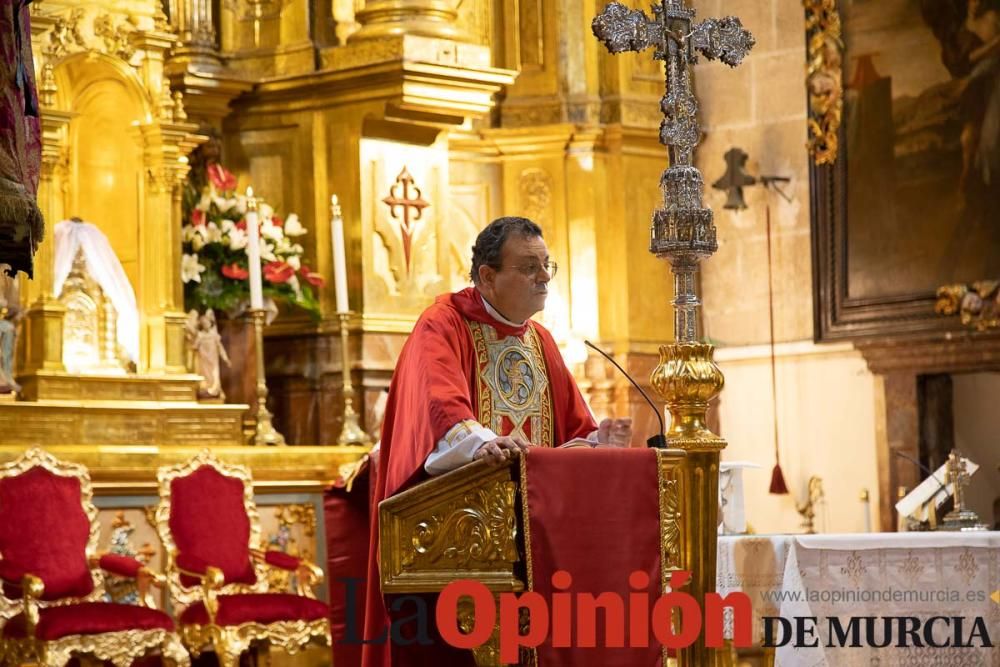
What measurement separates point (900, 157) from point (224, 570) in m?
5.11

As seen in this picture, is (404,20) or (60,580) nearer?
(60,580)

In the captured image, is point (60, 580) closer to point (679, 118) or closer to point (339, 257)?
point (339, 257)

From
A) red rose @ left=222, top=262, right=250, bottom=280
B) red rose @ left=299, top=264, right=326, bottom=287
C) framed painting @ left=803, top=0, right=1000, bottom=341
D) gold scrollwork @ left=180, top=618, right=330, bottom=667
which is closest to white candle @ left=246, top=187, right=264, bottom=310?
red rose @ left=222, top=262, right=250, bottom=280

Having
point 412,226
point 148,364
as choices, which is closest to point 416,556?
point 148,364

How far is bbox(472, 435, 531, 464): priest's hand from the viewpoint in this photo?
4.81m

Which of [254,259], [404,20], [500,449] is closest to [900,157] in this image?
[404,20]

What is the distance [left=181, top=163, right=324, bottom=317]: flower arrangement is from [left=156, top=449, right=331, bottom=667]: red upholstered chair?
126 centimetres

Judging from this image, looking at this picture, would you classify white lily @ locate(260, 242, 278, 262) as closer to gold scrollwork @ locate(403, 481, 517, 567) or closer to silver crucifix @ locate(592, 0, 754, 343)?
silver crucifix @ locate(592, 0, 754, 343)

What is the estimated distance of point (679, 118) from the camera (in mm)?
5516

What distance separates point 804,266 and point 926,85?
1.34m

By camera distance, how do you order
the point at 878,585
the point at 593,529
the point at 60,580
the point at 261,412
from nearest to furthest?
the point at 593,529 < the point at 878,585 < the point at 60,580 < the point at 261,412

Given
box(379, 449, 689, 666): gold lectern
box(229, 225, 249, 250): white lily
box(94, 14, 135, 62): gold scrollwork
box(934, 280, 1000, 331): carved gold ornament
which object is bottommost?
box(379, 449, 689, 666): gold lectern

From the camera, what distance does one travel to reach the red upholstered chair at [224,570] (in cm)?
777

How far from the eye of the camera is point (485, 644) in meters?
4.78
